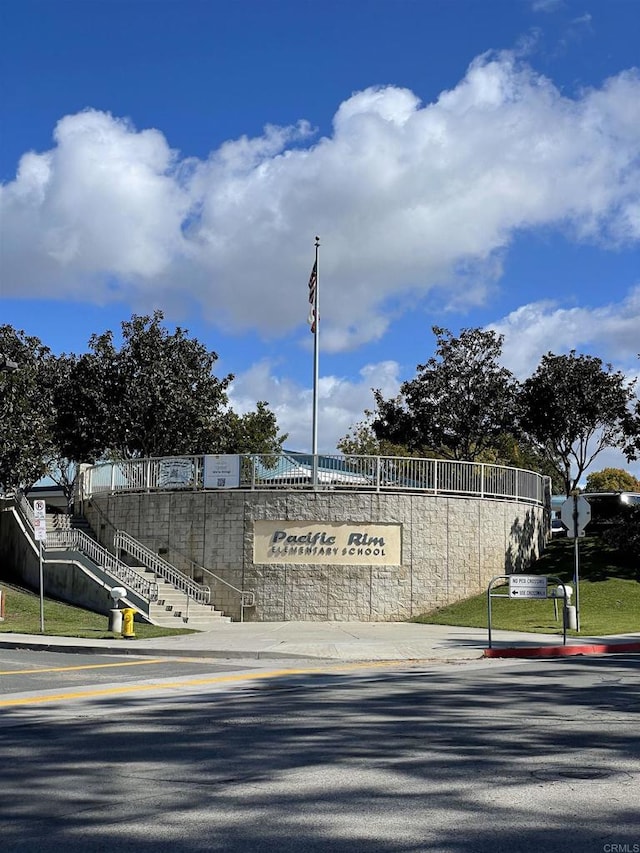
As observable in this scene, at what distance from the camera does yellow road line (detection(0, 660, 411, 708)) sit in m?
12.2

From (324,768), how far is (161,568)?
21036 mm

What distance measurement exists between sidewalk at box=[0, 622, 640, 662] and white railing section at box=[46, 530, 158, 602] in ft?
13.3

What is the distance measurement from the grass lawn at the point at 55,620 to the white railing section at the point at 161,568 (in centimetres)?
241

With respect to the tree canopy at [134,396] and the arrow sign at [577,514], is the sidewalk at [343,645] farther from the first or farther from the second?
the tree canopy at [134,396]

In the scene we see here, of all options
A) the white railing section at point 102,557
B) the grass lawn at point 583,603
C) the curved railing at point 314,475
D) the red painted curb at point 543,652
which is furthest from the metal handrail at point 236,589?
the red painted curb at point 543,652

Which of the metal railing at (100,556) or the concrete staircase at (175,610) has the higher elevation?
the metal railing at (100,556)

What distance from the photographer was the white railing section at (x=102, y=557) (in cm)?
2653

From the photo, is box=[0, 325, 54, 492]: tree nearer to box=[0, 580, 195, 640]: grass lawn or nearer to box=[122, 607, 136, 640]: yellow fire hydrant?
box=[0, 580, 195, 640]: grass lawn

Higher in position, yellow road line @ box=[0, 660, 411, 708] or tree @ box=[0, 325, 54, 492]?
tree @ box=[0, 325, 54, 492]

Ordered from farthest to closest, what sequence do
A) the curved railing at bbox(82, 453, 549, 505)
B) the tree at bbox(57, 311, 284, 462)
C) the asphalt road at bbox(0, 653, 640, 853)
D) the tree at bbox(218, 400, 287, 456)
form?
the tree at bbox(218, 400, 287, 456) → the tree at bbox(57, 311, 284, 462) → the curved railing at bbox(82, 453, 549, 505) → the asphalt road at bbox(0, 653, 640, 853)

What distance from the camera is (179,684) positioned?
14.0 m

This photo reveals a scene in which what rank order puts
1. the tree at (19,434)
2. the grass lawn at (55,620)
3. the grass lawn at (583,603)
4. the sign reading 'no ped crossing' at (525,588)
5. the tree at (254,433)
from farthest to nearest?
the tree at (254,433) < the tree at (19,434) < the grass lawn at (583,603) < the grass lawn at (55,620) < the sign reading 'no ped crossing' at (525,588)

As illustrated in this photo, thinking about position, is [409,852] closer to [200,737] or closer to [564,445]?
[200,737]

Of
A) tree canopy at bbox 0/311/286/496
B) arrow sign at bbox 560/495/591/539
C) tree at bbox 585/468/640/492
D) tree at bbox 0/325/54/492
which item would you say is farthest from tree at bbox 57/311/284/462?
tree at bbox 585/468/640/492
